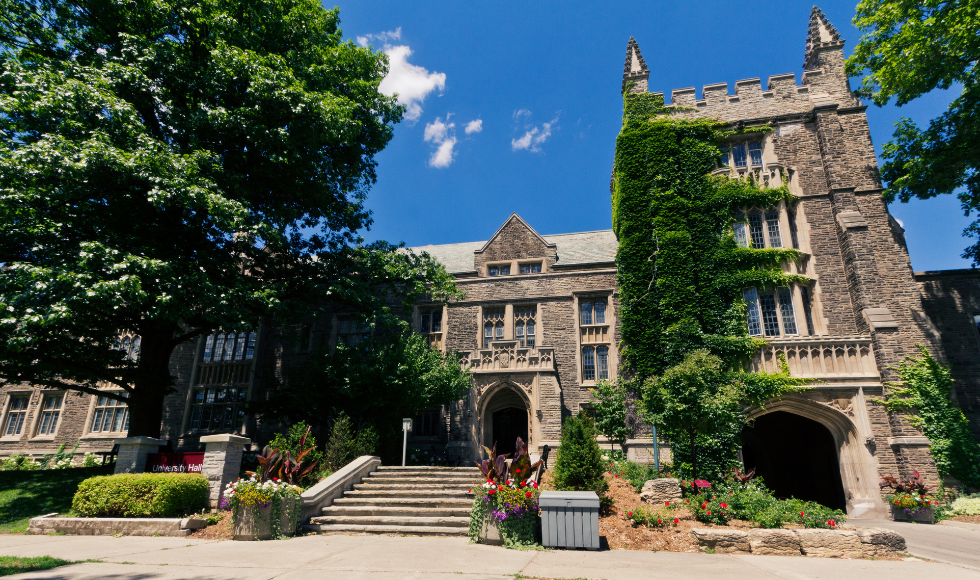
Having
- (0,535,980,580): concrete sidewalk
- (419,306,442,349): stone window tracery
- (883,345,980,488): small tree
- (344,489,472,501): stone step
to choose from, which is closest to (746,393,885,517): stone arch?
(883,345,980,488): small tree

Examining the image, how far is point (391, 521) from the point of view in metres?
10.2

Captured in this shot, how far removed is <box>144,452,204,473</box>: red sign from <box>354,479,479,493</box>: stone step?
3898 millimetres

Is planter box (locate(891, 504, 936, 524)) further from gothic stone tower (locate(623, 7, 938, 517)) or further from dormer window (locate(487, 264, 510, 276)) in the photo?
dormer window (locate(487, 264, 510, 276))

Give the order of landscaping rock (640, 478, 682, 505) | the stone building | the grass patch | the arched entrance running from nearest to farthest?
the grass patch → landscaping rock (640, 478, 682, 505) → the stone building → the arched entrance

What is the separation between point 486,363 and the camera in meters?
18.9

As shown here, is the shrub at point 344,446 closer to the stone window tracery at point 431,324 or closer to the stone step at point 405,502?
the stone step at point 405,502

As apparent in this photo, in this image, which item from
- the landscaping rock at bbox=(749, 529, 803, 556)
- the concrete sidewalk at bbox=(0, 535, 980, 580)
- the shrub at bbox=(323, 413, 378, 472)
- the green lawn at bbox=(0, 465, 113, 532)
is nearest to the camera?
the concrete sidewalk at bbox=(0, 535, 980, 580)

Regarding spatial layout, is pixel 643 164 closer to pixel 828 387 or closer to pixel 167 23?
pixel 828 387

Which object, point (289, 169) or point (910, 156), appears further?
point (910, 156)

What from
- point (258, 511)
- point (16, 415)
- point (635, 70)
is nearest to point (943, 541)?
point (258, 511)

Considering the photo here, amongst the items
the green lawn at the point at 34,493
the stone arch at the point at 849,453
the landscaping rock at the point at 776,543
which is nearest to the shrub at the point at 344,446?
the green lawn at the point at 34,493

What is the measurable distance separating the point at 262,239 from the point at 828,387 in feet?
61.1

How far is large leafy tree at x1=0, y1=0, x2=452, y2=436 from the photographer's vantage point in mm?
10922

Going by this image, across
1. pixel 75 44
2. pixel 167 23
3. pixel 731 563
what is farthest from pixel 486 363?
pixel 75 44
